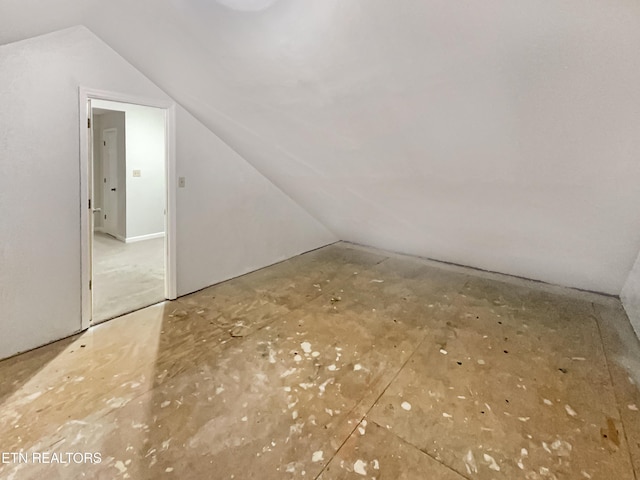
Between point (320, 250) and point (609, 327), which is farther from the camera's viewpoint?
point (320, 250)

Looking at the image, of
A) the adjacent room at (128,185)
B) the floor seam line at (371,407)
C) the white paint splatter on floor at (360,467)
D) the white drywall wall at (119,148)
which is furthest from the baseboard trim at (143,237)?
the white paint splatter on floor at (360,467)

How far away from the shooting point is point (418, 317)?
328cm

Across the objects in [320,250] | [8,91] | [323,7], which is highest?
[323,7]

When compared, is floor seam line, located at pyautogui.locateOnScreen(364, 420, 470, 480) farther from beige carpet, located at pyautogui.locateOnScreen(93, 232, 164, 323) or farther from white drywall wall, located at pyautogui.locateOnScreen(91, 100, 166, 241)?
white drywall wall, located at pyautogui.locateOnScreen(91, 100, 166, 241)

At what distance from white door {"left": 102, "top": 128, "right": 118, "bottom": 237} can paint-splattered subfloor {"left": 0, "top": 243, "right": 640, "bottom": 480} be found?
12.4ft

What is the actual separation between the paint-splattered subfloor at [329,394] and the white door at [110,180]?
3786mm

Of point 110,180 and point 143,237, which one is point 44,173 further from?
point 110,180

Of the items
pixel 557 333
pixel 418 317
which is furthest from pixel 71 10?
pixel 557 333

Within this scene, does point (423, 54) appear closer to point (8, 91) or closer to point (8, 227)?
point (8, 91)

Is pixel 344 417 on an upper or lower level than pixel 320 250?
lower

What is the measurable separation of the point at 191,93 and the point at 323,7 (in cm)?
173

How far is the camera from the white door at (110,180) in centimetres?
606

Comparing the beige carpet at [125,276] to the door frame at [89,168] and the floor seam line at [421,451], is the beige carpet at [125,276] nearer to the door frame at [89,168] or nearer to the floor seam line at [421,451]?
the door frame at [89,168]

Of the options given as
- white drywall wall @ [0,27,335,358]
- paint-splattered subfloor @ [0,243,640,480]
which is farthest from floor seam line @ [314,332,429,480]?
white drywall wall @ [0,27,335,358]
